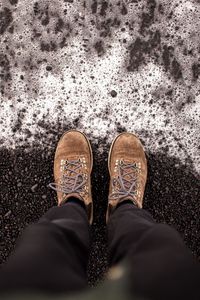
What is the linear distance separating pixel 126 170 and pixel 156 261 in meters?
0.78

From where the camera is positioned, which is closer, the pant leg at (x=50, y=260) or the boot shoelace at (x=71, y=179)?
the pant leg at (x=50, y=260)

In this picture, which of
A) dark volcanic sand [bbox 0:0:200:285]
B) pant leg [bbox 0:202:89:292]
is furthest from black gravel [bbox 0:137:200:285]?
pant leg [bbox 0:202:89:292]

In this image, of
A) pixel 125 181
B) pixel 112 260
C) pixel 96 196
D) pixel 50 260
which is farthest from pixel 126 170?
pixel 50 260

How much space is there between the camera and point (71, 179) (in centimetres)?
170

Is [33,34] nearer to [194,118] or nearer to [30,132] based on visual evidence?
[30,132]

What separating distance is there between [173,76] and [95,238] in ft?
2.60

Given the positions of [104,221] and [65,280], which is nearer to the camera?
[65,280]

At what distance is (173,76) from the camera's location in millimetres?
1676

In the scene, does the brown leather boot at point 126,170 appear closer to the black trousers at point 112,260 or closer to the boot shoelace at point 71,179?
the boot shoelace at point 71,179

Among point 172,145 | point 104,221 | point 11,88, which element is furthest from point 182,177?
point 11,88

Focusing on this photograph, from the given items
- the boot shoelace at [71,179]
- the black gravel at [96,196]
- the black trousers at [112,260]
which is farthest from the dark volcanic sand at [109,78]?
the black trousers at [112,260]

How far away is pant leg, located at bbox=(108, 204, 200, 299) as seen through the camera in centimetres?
90

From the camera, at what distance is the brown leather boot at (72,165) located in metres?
1.66

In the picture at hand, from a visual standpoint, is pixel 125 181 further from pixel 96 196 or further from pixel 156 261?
pixel 156 261
